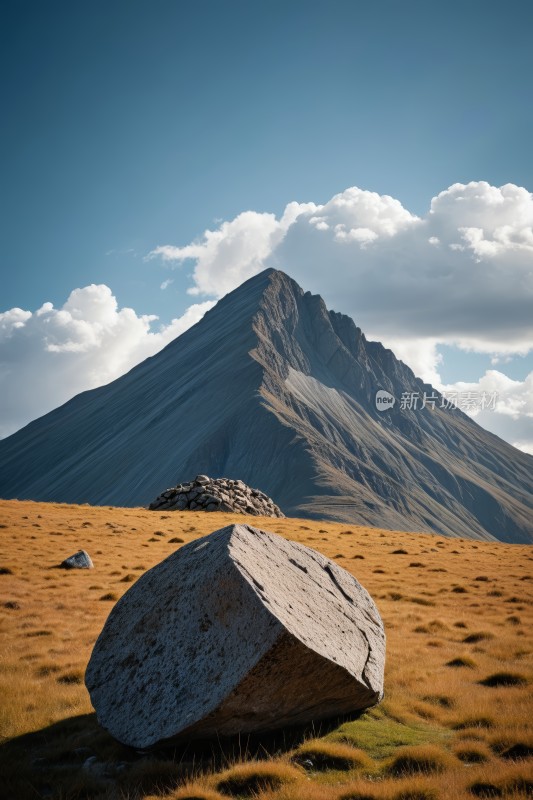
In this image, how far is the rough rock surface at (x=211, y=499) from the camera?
52625 millimetres

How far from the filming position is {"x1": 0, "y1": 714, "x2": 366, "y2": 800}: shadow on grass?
772 centimetres

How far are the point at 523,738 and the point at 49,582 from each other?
17611 millimetres

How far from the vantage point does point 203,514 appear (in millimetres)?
47219

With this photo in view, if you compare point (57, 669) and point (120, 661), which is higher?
point (120, 661)

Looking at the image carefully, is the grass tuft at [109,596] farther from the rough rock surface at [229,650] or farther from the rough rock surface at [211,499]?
the rough rock surface at [211,499]

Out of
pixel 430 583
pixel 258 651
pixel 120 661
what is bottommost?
pixel 430 583

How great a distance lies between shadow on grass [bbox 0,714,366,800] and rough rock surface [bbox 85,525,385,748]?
0.88ft

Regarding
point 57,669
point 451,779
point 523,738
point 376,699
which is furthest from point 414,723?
point 57,669

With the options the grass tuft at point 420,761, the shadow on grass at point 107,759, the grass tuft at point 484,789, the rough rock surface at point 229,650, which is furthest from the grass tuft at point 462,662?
the grass tuft at point 484,789

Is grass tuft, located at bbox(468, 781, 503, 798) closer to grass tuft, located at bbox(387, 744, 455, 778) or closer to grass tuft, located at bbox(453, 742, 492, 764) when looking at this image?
grass tuft, located at bbox(387, 744, 455, 778)

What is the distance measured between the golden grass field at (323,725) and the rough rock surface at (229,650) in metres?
0.48

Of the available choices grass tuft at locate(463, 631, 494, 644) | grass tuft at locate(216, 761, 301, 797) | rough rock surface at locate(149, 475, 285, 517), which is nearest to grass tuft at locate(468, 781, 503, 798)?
grass tuft at locate(216, 761, 301, 797)

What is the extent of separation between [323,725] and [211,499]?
43.3m

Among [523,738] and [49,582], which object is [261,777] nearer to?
[523,738]
